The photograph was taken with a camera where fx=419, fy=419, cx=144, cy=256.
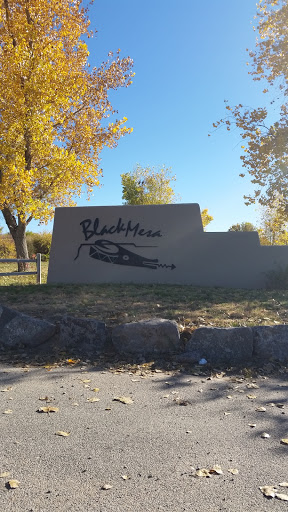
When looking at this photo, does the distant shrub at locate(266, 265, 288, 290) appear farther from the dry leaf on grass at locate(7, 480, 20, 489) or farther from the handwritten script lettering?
the dry leaf on grass at locate(7, 480, 20, 489)

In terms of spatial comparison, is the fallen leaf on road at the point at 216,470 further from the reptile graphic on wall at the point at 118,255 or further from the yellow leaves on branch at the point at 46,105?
the yellow leaves on branch at the point at 46,105

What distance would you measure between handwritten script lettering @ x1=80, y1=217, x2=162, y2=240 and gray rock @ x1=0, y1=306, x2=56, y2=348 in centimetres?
711

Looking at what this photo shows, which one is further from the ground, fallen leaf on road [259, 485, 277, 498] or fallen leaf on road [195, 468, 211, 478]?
fallen leaf on road [195, 468, 211, 478]

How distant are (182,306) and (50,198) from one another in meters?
12.8

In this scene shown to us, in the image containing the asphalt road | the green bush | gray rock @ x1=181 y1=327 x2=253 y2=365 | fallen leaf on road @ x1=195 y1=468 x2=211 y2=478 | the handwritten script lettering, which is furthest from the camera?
the green bush

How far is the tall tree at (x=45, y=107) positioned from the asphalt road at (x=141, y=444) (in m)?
12.5

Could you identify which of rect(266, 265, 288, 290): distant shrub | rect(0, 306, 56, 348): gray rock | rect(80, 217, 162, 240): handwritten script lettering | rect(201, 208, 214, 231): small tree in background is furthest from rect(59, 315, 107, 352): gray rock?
rect(201, 208, 214, 231): small tree in background

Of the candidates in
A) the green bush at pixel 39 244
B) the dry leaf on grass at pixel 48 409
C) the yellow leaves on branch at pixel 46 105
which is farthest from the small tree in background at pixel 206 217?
the dry leaf on grass at pixel 48 409

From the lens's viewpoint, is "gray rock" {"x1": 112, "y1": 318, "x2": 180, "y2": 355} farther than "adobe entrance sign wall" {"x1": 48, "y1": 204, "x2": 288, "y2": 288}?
No

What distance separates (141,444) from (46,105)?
15.1 meters

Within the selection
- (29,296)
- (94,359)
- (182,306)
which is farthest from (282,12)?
Answer: (94,359)

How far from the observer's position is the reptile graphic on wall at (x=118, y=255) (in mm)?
13594

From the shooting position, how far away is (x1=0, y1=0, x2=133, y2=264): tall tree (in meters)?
16.2

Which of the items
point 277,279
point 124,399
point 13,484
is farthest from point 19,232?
point 13,484
